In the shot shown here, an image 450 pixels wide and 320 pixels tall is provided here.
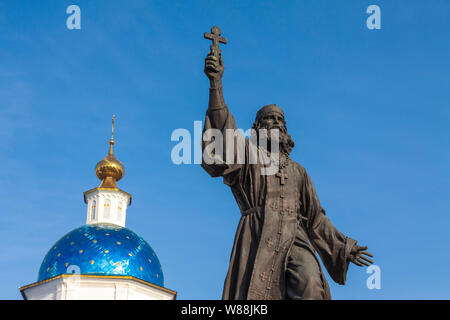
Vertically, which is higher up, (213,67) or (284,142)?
(213,67)

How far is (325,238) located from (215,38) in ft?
8.16

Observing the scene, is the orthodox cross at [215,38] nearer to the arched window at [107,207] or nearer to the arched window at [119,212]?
the arched window at [107,207]

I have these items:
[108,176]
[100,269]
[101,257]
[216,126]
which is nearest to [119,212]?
[108,176]

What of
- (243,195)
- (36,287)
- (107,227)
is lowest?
(243,195)

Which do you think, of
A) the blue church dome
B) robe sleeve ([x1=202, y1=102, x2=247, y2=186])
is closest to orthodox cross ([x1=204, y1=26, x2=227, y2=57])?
robe sleeve ([x1=202, y1=102, x2=247, y2=186])

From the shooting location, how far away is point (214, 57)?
8383 mm

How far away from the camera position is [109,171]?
4216 centimetres

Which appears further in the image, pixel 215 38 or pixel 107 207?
pixel 107 207

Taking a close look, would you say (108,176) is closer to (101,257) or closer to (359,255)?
(101,257)

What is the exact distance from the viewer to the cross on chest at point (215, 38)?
8484 mm

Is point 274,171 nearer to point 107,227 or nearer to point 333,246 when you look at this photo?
point 333,246

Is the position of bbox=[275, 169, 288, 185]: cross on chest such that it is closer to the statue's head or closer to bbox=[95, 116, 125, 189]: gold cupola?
the statue's head
